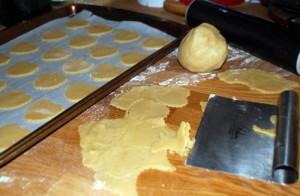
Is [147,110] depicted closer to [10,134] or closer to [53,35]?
[10,134]

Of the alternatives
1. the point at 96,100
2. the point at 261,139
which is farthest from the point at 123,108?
the point at 261,139

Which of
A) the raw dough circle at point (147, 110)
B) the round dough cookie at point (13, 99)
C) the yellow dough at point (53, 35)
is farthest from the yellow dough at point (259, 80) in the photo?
the yellow dough at point (53, 35)

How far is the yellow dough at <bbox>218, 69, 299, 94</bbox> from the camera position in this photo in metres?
1.12

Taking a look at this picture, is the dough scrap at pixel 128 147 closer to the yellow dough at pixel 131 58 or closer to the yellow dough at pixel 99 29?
the yellow dough at pixel 131 58

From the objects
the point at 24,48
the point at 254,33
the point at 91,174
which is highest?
the point at 254,33

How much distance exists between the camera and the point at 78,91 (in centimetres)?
122

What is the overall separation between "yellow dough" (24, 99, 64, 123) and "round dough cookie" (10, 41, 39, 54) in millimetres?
443

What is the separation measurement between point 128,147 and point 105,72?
51cm

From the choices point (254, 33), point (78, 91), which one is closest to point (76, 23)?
point (78, 91)

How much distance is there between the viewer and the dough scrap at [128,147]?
32.5 inches

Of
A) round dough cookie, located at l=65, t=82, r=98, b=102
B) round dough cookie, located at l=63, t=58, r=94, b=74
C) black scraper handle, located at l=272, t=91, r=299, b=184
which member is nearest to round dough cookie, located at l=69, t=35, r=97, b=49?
round dough cookie, located at l=63, t=58, r=94, b=74

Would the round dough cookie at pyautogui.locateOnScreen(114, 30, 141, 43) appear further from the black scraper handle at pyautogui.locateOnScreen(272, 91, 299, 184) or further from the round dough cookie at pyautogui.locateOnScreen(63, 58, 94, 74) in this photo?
the black scraper handle at pyautogui.locateOnScreen(272, 91, 299, 184)

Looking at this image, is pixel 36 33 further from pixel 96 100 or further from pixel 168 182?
pixel 168 182

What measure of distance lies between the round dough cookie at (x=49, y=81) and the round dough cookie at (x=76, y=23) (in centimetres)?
45
